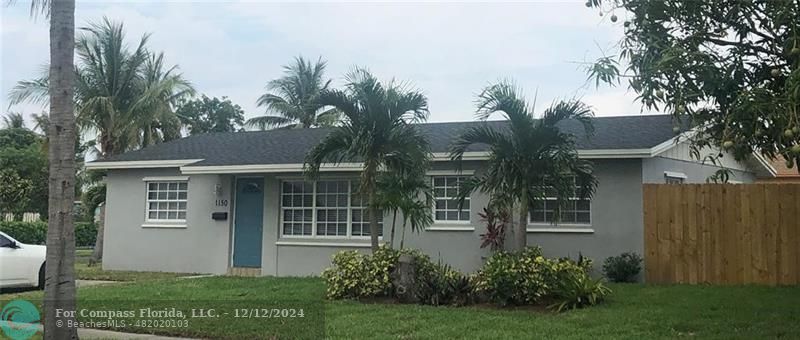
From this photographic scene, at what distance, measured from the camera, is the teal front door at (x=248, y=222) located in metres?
16.5

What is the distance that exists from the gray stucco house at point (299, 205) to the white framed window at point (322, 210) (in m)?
0.02

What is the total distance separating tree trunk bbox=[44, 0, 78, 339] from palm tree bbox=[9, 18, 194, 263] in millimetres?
15102

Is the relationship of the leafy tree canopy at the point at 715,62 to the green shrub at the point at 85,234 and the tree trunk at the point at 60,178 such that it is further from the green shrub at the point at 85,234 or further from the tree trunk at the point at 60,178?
the green shrub at the point at 85,234

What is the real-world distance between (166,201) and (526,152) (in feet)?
33.1

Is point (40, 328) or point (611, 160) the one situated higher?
point (611, 160)

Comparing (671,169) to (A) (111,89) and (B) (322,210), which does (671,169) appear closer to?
(B) (322,210)

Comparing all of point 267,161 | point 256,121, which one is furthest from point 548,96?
point 256,121

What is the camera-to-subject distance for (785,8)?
5.87m

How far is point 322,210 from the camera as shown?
52.7ft

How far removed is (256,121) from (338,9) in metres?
27.0

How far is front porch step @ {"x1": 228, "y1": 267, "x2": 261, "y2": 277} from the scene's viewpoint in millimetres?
16359

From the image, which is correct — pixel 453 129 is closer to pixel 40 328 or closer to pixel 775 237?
pixel 775 237

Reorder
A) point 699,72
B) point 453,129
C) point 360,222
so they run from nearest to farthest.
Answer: point 699,72 → point 360,222 → point 453,129

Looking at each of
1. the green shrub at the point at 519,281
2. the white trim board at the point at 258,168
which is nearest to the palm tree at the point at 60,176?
the green shrub at the point at 519,281
